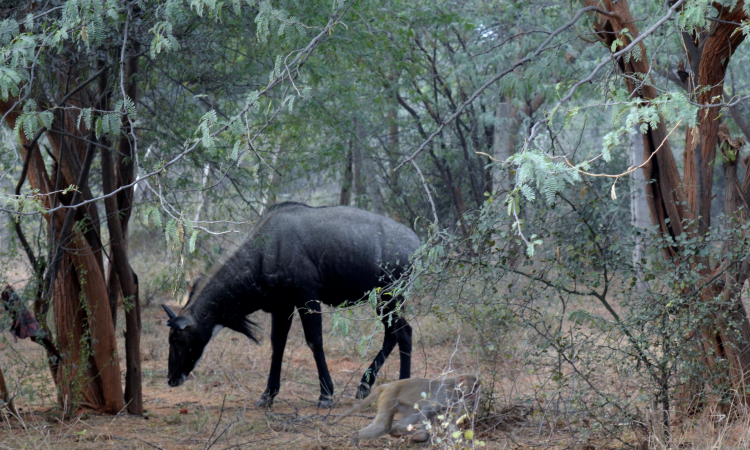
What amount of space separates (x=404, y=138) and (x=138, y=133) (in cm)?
808

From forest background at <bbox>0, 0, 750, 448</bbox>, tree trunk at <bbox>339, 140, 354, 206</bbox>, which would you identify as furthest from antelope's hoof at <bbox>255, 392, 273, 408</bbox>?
tree trunk at <bbox>339, 140, 354, 206</bbox>

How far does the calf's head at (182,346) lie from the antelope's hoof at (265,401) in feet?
2.50

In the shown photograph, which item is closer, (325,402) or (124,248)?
(124,248)

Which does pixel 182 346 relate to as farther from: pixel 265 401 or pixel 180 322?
pixel 265 401

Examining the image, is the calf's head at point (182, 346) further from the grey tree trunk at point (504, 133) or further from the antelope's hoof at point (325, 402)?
the grey tree trunk at point (504, 133)

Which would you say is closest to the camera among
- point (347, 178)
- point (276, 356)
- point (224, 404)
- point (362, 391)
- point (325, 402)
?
point (224, 404)

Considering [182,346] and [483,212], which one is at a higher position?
[483,212]

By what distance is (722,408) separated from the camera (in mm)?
4637

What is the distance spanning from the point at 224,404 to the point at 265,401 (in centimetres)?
46

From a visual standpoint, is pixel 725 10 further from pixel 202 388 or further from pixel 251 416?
pixel 202 388

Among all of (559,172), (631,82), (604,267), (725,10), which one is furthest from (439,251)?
(725,10)

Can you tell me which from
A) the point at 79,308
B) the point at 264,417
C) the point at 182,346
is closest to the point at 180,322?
the point at 182,346

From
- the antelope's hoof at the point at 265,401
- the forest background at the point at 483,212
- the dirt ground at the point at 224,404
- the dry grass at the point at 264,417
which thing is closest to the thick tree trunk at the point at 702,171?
the forest background at the point at 483,212

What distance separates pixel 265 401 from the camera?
267 inches
